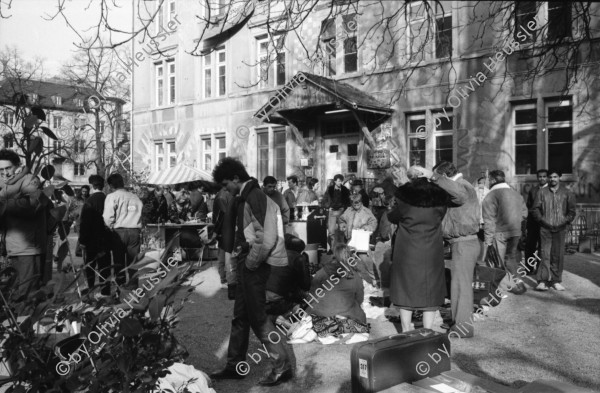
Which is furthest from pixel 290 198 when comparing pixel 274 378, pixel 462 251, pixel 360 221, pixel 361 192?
pixel 274 378

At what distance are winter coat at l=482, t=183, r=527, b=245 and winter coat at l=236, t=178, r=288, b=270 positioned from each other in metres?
4.62

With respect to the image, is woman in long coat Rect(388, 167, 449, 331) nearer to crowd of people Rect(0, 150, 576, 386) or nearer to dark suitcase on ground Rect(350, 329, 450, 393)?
crowd of people Rect(0, 150, 576, 386)

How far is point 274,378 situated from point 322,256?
20.5 feet

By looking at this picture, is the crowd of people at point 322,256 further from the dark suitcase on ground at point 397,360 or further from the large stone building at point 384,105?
the large stone building at point 384,105

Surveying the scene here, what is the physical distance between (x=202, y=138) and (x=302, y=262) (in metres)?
18.4

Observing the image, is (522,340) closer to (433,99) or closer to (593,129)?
(593,129)

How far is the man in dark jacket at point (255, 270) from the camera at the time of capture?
4871 mm

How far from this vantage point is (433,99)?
17516mm

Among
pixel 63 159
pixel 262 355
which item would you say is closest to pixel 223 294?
pixel 262 355

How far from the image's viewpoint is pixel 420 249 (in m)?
5.70

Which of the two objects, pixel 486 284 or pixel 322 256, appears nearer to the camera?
pixel 486 284

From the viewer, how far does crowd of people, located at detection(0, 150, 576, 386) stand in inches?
187

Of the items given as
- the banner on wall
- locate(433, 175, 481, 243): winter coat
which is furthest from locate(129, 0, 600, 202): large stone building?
locate(433, 175, 481, 243): winter coat

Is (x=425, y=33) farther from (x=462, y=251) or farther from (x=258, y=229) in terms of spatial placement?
(x=258, y=229)
